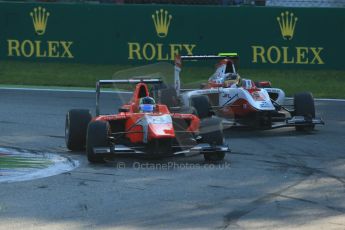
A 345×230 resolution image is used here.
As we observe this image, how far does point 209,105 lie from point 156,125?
8.50ft

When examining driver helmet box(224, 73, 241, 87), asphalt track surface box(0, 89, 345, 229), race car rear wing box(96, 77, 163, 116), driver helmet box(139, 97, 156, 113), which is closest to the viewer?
asphalt track surface box(0, 89, 345, 229)

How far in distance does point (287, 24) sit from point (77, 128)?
886 cm

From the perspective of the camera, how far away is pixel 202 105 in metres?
11.0

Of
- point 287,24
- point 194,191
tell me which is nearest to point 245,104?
point 194,191

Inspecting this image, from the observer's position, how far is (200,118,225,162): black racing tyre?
347 inches

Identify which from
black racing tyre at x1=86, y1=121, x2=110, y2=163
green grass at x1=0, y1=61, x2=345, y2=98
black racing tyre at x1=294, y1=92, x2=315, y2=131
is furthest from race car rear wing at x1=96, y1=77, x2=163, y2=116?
green grass at x1=0, y1=61, x2=345, y2=98

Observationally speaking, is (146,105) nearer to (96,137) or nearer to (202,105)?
(96,137)

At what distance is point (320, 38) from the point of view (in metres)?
17.1

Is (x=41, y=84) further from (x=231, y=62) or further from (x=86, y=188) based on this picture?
(x=86, y=188)

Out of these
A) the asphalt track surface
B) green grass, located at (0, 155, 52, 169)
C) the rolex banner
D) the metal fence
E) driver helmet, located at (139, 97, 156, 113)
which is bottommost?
the asphalt track surface

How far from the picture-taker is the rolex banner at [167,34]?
17172 millimetres

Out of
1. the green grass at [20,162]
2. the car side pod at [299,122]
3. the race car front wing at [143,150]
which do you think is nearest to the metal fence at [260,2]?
the car side pod at [299,122]

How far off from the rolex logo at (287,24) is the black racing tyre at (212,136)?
28.0 ft

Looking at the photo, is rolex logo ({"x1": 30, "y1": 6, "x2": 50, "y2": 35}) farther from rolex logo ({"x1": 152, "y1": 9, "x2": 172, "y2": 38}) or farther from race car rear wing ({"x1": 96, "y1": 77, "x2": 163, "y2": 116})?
race car rear wing ({"x1": 96, "y1": 77, "x2": 163, "y2": 116})
